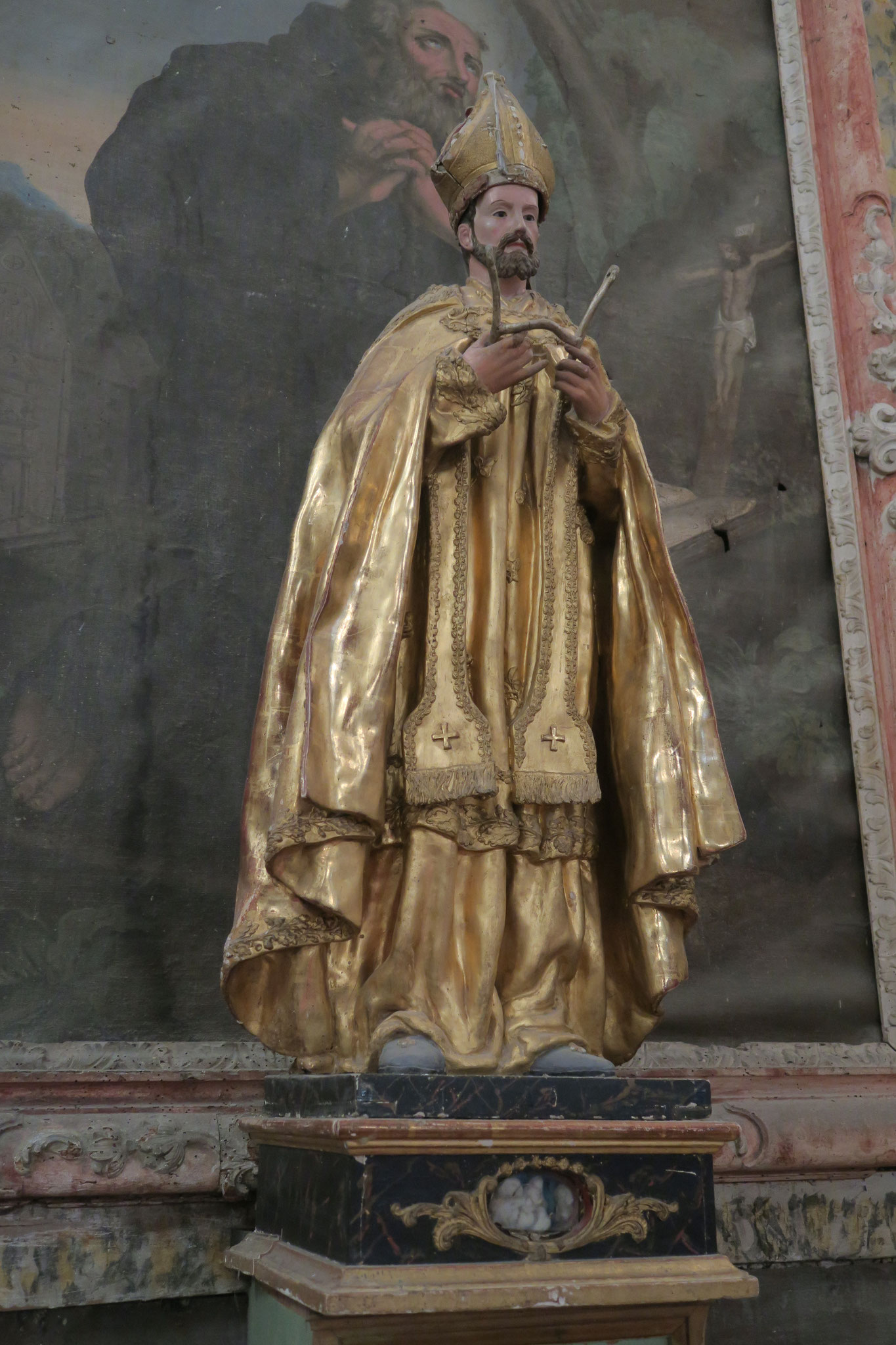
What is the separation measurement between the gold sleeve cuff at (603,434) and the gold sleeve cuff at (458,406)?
0.22 m

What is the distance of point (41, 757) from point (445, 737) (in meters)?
1.53

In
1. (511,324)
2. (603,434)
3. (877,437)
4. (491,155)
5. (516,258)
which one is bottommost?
(603,434)

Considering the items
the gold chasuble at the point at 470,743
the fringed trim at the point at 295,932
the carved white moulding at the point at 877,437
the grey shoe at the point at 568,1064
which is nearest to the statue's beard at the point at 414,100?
the carved white moulding at the point at 877,437

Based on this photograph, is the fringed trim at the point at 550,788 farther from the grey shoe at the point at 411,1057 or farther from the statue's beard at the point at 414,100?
the statue's beard at the point at 414,100

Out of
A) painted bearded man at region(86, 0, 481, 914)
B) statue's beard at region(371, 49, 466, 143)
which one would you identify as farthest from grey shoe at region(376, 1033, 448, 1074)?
statue's beard at region(371, 49, 466, 143)

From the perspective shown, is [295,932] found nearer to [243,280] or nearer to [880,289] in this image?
[243,280]

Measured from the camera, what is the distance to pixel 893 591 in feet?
14.9

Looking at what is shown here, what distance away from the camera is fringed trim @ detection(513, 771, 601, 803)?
257cm

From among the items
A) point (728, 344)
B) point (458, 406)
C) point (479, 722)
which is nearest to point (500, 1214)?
point (479, 722)

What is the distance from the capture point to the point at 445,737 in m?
2.52

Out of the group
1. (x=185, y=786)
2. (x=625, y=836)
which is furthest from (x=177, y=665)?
(x=625, y=836)

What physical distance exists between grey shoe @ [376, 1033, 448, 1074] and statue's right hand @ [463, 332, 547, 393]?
1315 millimetres

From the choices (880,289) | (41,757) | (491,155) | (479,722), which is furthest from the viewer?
(880,289)

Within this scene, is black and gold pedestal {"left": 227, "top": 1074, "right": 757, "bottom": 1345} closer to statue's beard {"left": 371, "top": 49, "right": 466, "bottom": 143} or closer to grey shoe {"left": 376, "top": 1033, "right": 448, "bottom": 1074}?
Answer: grey shoe {"left": 376, "top": 1033, "right": 448, "bottom": 1074}
